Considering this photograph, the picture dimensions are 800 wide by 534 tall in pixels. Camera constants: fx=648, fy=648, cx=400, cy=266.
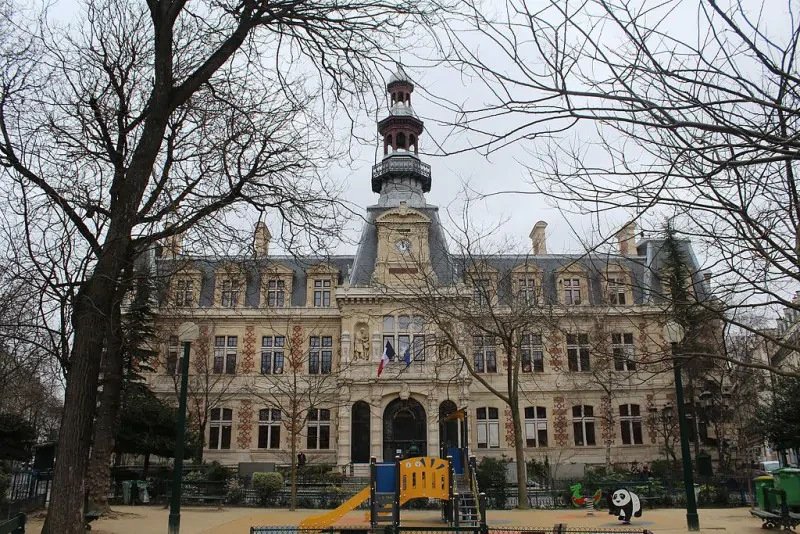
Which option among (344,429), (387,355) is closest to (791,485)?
(387,355)

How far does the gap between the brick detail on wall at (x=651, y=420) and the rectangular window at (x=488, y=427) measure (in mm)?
8190

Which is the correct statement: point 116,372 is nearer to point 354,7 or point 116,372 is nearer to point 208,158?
point 208,158

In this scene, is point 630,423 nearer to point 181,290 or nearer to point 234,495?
point 234,495

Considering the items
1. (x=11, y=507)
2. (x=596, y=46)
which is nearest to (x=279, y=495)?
(x=11, y=507)

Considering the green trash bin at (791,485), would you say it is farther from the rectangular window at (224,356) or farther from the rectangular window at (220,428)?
the rectangular window at (224,356)

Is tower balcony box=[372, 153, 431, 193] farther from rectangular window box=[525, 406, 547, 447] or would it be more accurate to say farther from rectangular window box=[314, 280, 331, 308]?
rectangular window box=[525, 406, 547, 447]

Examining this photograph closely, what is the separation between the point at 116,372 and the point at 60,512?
298 inches

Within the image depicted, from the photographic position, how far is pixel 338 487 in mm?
24250

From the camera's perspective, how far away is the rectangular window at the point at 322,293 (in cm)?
3897

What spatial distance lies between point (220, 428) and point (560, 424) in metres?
19.3

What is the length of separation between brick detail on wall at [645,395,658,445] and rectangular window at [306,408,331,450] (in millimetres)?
17688

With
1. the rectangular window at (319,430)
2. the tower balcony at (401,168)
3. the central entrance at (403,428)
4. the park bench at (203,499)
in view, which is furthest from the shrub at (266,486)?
the tower balcony at (401,168)

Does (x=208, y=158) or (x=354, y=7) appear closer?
(x=354, y=7)

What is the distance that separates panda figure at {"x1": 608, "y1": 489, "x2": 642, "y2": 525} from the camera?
51.4 feet
